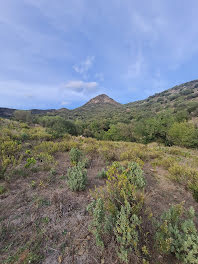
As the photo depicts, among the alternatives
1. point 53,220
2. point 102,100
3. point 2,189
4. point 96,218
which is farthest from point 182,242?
point 102,100

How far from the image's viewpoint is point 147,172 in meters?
4.21

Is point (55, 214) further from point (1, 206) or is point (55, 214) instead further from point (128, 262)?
point (128, 262)

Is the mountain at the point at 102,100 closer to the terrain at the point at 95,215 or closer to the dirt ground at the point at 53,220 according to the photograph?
the terrain at the point at 95,215

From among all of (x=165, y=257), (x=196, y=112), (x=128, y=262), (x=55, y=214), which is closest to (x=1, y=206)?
(x=55, y=214)

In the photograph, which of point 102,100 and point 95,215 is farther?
point 102,100

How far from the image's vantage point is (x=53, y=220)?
82.9 inches

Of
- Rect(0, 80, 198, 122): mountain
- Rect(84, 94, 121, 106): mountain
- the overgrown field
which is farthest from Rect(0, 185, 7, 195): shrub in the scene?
Rect(84, 94, 121, 106): mountain

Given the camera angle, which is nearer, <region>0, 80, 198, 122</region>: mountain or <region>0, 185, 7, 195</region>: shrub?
<region>0, 185, 7, 195</region>: shrub

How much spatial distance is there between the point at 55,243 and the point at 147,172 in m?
3.63

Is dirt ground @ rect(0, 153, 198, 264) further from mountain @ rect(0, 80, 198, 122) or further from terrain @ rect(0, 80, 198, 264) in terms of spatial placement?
mountain @ rect(0, 80, 198, 122)

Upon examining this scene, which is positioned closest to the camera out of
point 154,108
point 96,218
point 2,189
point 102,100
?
point 96,218

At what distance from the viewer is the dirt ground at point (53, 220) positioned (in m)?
1.55

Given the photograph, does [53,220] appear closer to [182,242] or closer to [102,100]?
[182,242]

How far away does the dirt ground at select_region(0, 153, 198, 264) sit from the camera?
1.55 m
